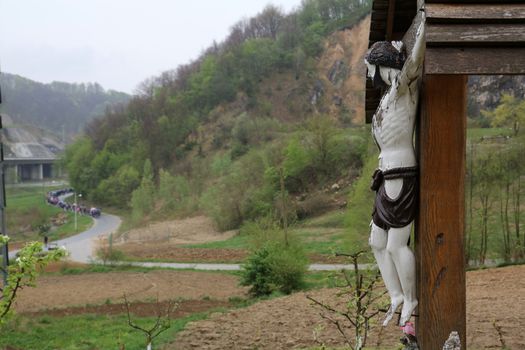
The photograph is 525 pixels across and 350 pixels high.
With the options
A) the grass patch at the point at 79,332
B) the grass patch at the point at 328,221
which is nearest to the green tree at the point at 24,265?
the grass patch at the point at 79,332

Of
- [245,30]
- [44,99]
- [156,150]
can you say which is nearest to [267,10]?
[245,30]

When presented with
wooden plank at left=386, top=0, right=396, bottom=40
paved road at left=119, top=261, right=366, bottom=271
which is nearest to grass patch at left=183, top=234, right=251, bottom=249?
paved road at left=119, top=261, right=366, bottom=271

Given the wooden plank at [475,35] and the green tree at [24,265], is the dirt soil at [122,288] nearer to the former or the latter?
the green tree at [24,265]

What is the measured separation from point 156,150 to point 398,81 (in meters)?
63.7

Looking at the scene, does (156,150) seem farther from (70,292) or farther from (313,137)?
(70,292)

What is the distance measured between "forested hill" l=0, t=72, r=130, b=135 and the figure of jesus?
131 m

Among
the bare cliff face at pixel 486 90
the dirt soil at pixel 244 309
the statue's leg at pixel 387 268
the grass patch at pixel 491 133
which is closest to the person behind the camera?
the statue's leg at pixel 387 268

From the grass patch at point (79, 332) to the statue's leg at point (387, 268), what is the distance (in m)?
8.25

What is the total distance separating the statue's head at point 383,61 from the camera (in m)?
3.12

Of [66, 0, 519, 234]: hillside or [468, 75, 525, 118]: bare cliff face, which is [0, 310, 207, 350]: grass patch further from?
[468, 75, 525, 118]: bare cliff face

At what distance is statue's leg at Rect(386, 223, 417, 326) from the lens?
3051mm

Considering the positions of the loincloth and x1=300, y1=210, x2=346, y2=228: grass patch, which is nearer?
the loincloth

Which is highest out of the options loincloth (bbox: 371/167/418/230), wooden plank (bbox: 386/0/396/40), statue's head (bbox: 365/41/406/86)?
wooden plank (bbox: 386/0/396/40)

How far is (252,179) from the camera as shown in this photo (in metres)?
39.9
